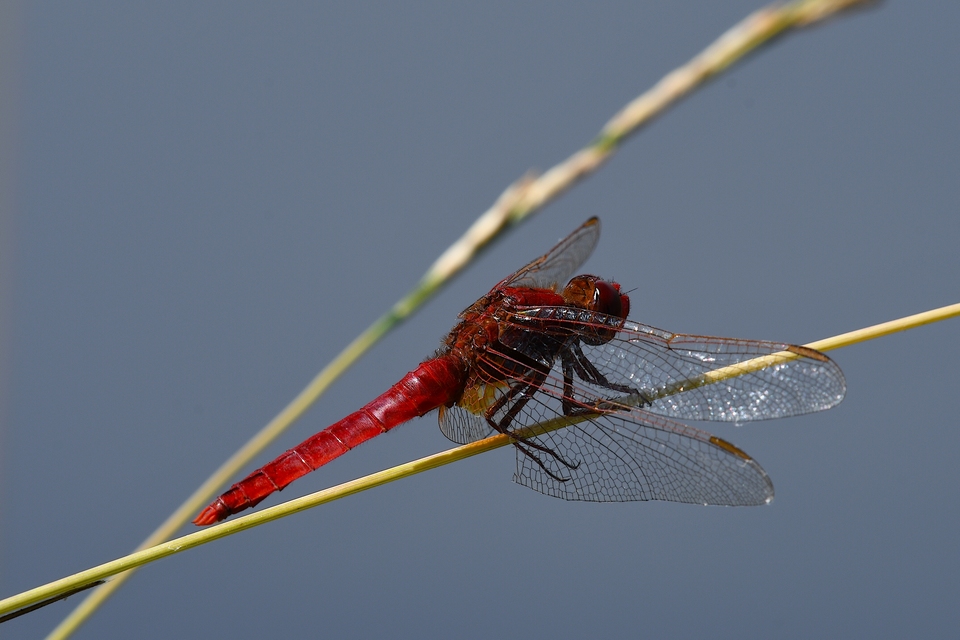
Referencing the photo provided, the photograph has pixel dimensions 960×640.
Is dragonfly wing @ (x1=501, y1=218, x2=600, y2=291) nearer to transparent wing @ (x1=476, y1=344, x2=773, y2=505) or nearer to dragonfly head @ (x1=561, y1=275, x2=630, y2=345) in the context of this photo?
dragonfly head @ (x1=561, y1=275, x2=630, y2=345)

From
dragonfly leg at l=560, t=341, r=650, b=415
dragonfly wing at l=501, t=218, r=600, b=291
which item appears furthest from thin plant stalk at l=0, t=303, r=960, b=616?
dragonfly wing at l=501, t=218, r=600, b=291

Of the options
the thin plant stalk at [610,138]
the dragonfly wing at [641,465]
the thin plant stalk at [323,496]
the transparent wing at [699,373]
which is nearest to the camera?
the thin plant stalk at [610,138]

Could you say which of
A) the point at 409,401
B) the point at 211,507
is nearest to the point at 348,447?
the point at 409,401

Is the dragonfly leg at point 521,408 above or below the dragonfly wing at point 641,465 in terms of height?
above

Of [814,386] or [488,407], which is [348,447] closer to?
[488,407]

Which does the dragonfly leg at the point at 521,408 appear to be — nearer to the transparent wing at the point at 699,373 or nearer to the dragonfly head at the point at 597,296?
the transparent wing at the point at 699,373

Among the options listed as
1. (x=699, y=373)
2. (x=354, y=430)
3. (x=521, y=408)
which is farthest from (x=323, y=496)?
(x=699, y=373)

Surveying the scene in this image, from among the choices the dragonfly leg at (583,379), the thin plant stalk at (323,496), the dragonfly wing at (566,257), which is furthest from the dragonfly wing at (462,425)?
the dragonfly wing at (566,257)
